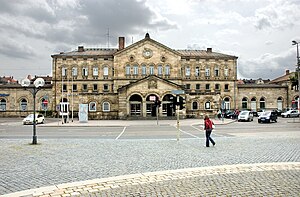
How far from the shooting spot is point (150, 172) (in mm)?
9344

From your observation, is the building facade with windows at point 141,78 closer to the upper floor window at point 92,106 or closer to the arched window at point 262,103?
the upper floor window at point 92,106

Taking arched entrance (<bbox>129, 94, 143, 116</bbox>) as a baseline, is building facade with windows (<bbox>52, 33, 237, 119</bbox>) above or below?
above

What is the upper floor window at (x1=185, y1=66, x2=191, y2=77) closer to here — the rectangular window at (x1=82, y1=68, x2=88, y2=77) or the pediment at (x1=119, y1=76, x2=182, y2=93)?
the pediment at (x1=119, y1=76, x2=182, y2=93)

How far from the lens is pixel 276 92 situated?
69938 mm

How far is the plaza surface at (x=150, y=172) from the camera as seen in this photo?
24.0 ft

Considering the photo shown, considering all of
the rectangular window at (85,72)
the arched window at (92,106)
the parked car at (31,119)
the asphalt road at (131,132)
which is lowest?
the asphalt road at (131,132)

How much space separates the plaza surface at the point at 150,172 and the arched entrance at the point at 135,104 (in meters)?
42.5

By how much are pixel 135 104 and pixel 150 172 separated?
4800cm

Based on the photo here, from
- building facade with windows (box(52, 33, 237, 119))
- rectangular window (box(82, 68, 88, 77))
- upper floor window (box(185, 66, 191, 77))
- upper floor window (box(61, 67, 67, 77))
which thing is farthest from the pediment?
upper floor window (box(61, 67, 67, 77))

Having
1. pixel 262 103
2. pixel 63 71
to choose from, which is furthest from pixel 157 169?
pixel 262 103

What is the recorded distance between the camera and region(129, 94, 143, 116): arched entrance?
2231 inches

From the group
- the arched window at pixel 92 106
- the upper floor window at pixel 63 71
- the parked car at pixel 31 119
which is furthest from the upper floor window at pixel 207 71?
the parked car at pixel 31 119

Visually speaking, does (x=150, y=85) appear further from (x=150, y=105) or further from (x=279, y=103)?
(x=279, y=103)

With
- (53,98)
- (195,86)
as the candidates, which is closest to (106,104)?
(53,98)
